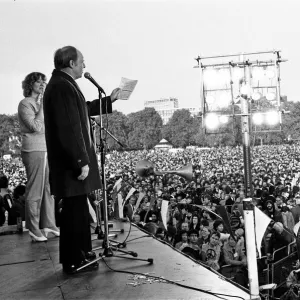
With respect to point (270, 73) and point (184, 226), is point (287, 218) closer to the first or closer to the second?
point (184, 226)

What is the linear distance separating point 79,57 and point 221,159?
22.5 m

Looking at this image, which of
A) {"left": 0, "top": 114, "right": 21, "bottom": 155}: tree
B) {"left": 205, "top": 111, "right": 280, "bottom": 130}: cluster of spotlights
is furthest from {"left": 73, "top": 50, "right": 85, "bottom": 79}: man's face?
{"left": 0, "top": 114, "right": 21, "bottom": 155}: tree

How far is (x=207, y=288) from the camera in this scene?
5.87ft

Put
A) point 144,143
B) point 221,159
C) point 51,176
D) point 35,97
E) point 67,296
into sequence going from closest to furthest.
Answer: point 67,296 → point 51,176 → point 35,97 → point 221,159 → point 144,143

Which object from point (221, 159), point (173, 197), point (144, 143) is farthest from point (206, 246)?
point (144, 143)

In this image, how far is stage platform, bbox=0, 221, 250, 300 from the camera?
176 centimetres

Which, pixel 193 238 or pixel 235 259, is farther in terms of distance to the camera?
pixel 193 238

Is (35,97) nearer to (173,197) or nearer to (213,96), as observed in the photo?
(173,197)

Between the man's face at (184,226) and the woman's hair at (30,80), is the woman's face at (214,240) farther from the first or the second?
the woman's hair at (30,80)

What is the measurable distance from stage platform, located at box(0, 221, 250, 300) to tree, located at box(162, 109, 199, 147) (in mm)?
30643

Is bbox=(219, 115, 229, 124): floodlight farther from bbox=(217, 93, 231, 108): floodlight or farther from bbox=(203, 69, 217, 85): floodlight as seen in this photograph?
bbox=(203, 69, 217, 85): floodlight

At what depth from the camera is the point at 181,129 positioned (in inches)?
1367

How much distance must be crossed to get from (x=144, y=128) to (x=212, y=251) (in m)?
29.7

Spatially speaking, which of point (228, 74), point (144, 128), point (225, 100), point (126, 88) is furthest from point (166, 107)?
point (126, 88)
